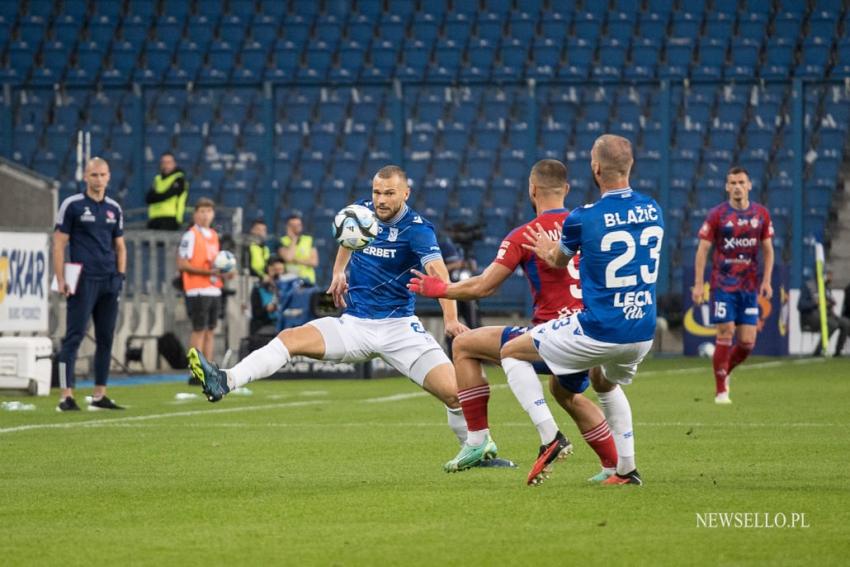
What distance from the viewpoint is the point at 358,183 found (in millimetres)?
26891

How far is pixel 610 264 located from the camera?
799cm

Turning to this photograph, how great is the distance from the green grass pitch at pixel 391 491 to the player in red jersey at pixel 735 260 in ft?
3.76

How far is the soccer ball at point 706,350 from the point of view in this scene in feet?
80.6

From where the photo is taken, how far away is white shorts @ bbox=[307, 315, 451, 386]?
960 cm

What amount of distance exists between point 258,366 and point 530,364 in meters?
1.57

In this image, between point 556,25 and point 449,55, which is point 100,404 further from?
point 556,25

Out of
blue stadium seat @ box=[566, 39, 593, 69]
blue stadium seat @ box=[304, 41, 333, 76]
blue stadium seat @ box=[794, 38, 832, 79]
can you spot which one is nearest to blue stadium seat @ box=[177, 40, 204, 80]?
blue stadium seat @ box=[304, 41, 333, 76]

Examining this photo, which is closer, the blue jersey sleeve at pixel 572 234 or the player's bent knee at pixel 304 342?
the blue jersey sleeve at pixel 572 234

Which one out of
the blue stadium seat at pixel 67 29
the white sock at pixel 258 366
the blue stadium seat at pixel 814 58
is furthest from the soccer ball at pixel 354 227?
the blue stadium seat at pixel 67 29

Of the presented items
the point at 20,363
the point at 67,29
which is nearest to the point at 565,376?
the point at 20,363

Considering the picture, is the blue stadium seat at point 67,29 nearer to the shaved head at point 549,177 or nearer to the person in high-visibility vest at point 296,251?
the person in high-visibility vest at point 296,251

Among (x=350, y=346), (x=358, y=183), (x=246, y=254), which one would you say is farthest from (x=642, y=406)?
(x=358, y=183)

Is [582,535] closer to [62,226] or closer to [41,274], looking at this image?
[62,226]

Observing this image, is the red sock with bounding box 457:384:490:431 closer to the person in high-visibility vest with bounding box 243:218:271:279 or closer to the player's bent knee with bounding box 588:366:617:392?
the player's bent knee with bounding box 588:366:617:392
